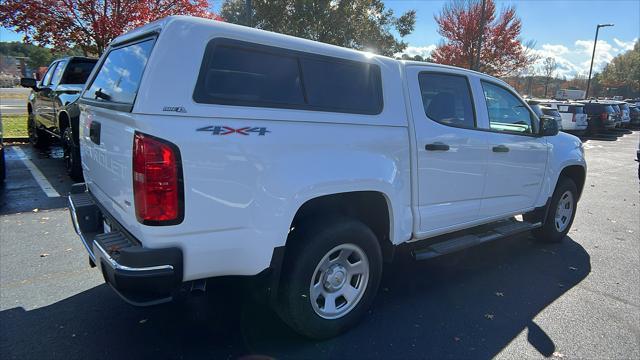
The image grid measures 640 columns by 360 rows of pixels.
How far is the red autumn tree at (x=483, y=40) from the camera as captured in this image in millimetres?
24164

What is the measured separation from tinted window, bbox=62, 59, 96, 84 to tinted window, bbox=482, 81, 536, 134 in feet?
23.2

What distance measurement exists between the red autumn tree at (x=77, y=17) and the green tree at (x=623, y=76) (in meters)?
77.3

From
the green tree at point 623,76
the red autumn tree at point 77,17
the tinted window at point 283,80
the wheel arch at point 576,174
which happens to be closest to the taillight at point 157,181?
the tinted window at point 283,80

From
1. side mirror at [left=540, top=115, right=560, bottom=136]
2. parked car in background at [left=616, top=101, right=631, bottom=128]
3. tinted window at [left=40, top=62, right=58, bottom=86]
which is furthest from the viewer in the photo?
parked car in background at [left=616, top=101, right=631, bottom=128]

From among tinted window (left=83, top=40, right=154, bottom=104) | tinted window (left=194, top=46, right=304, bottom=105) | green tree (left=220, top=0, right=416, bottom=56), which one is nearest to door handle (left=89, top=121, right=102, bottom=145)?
tinted window (left=83, top=40, right=154, bottom=104)

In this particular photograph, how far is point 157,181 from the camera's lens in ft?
7.80

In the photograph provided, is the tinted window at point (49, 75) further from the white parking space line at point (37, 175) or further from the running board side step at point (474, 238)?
the running board side step at point (474, 238)

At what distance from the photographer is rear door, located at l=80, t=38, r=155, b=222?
101 inches

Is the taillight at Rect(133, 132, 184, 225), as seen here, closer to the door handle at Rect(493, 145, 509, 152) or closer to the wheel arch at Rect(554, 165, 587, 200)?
the door handle at Rect(493, 145, 509, 152)

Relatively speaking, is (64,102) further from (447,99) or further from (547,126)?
(547,126)

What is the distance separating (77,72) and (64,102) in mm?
1154

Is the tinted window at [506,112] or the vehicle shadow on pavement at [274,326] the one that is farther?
the tinted window at [506,112]

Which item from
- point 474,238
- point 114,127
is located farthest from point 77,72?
point 474,238

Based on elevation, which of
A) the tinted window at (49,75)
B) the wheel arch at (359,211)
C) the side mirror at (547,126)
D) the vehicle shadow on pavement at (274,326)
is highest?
the tinted window at (49,75)
